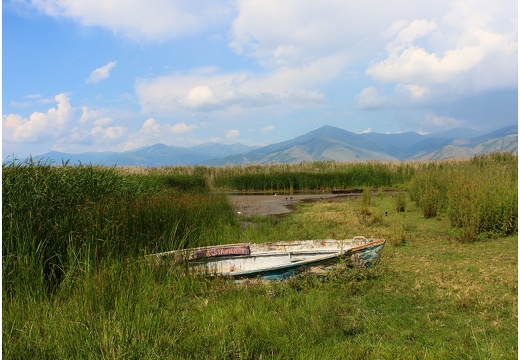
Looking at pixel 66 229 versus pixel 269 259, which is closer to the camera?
pixel 66 229

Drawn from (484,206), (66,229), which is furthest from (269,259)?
(484,206)

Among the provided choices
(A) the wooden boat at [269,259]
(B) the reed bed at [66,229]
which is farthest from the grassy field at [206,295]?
(A) the wooden boat at [269,259]

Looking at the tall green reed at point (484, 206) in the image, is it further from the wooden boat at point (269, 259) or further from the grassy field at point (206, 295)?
the wooden boat at point (269, 259)

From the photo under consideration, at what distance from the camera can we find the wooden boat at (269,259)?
6305mm

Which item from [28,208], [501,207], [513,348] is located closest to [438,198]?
[501,207]

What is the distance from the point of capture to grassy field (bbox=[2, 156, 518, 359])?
3.78 meters

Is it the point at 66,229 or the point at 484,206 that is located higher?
the point at 66,229

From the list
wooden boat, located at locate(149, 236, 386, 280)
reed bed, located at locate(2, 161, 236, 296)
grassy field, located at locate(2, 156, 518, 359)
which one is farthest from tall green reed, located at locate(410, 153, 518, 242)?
reed bed, located at locate(2, 161, 236, 296)

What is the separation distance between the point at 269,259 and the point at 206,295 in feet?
4.80

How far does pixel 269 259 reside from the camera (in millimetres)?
6922

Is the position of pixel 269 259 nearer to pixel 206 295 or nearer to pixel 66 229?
pixel 206 295

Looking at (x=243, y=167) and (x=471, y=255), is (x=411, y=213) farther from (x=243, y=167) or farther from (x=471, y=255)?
(x=243, y=167)

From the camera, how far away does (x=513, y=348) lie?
3.90 m

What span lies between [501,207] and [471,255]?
89.7 inches
